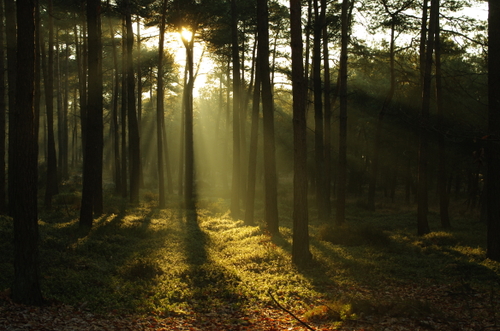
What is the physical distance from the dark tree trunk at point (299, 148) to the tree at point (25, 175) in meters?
6.19

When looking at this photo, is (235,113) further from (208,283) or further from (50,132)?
(208,283)

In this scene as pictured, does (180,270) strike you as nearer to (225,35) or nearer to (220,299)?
(220,299)

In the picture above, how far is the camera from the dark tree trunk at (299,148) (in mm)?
10688

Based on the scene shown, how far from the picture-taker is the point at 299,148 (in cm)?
1070

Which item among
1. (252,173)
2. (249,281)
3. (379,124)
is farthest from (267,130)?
(379,124)

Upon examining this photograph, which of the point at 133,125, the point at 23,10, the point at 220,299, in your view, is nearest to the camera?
the point at 23,10

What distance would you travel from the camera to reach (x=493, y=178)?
10648 mm

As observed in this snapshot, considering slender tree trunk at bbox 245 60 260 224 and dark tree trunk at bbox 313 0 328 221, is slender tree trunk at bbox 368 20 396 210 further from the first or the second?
slender tree trunk at bbox 245 60 260 224

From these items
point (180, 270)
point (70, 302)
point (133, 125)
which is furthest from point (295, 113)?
point (133, 125)

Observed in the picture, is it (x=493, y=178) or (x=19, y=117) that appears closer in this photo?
(x=19, y=117)

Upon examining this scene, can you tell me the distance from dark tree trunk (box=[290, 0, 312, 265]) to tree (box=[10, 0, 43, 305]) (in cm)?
619

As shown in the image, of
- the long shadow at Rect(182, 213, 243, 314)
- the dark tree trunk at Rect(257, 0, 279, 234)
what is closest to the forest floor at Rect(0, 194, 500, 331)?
the long shadow at Rect(182, 213, 243, 314)

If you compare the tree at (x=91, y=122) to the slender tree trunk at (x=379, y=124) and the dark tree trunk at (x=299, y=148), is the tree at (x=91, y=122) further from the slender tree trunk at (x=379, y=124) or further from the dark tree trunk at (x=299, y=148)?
the slender tree trunk at (x=379, y=124)

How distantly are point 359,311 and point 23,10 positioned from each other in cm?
778
